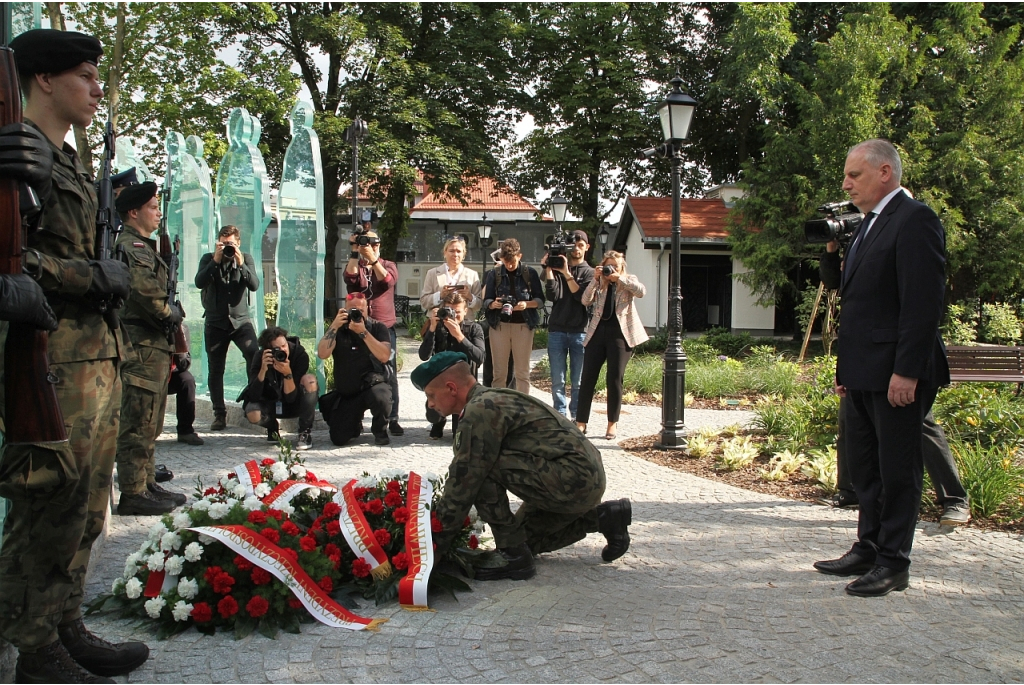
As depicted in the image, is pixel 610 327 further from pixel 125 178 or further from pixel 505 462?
pixel 125 178

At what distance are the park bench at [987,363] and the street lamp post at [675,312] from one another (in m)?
3.00

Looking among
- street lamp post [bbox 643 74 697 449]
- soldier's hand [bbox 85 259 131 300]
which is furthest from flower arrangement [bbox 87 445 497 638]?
street lamp post [bbox 643 74 697 449]

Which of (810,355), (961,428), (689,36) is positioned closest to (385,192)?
(689,36)

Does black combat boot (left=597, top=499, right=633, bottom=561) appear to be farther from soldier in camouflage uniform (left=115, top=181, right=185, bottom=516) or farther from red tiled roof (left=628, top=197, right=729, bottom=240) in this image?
red tiled roof (left=628, top=197, right=729, bottom=240)

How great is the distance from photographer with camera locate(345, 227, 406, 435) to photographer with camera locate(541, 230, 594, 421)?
176 centimetres

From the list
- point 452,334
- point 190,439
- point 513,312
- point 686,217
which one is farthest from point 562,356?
point 686,217

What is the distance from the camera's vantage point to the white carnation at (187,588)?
11.8 feet

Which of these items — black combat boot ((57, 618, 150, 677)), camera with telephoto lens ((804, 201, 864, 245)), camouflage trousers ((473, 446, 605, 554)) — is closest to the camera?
black combat boot ((57, 618, 150, 677))

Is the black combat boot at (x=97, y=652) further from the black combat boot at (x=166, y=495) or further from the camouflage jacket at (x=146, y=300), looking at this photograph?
the camouflage jacket at (x=146, y=300)

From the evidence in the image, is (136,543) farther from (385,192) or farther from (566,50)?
(566,50)

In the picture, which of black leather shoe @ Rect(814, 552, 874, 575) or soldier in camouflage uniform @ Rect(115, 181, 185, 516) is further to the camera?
soldier in camouflage uniform @ Rect(115, 181, 185, 516)

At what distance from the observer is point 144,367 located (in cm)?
582

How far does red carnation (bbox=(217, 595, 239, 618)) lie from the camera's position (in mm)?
3584

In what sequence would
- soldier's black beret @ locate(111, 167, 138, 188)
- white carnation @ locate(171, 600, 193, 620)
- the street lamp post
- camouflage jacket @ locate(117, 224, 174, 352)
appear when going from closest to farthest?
white carnation @ locate(171, 600, 193, 620), soldier's black beret @ locate(111, 167, 138, 188), camouflage jacket @ locate(117, 224, 174, 352), the street lamp post
